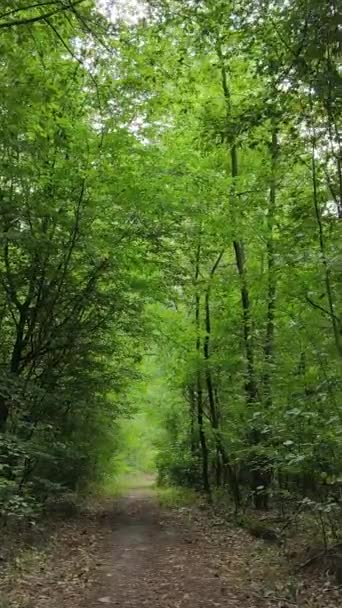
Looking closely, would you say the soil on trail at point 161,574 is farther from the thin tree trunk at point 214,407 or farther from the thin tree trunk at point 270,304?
the thin tree trunk at point 270,304

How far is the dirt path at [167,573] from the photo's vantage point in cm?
714

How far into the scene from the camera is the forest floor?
23.3 feet

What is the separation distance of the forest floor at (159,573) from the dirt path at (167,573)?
0.01 meters

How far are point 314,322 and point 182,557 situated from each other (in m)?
4.87

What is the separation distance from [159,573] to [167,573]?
0.15 m

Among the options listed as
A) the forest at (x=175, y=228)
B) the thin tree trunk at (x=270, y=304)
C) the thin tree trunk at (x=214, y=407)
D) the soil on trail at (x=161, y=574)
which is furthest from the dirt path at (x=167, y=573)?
the thin tree trunk at (x=270, y=304)

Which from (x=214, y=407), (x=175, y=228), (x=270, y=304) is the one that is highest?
(x=175, y=228)

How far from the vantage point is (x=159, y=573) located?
8836mm

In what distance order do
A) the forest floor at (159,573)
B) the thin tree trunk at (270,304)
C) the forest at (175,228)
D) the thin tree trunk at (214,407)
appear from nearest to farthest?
the forest at (175,228)
the forest floor at (159,573)
the thin tree trunk at (270,304)
the thin tree trunk at (214,407)

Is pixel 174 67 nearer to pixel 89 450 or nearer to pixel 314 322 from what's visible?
pixel 314 322

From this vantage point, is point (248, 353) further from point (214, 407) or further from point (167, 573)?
point (167, 573)

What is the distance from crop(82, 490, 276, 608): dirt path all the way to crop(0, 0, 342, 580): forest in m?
1.59

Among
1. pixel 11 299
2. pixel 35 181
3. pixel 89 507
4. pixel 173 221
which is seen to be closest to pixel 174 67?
pixel 35 181

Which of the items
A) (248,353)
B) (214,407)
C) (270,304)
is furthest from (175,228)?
(214,407)
